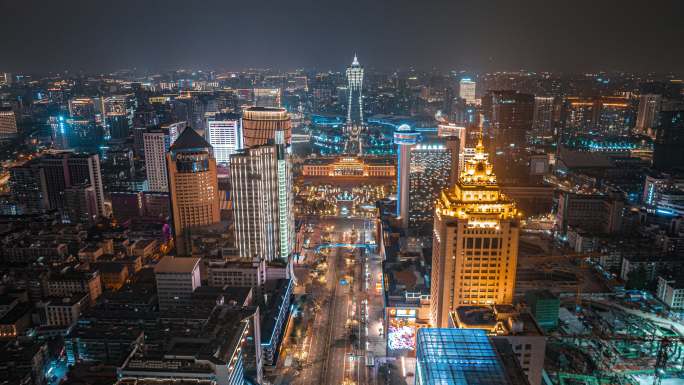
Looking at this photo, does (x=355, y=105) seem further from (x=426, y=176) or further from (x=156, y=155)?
(x=426, y=176)

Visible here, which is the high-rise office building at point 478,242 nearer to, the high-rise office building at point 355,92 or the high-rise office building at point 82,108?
the high-rise office building at point 355,92

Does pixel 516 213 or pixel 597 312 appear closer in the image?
pixel 516 213

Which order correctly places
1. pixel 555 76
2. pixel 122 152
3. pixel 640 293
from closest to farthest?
pixel 640 293
pixel 122 152
pixel 555 76

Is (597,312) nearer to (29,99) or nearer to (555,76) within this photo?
(555,76)

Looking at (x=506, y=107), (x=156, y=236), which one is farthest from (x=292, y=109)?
(x=156, y=236)

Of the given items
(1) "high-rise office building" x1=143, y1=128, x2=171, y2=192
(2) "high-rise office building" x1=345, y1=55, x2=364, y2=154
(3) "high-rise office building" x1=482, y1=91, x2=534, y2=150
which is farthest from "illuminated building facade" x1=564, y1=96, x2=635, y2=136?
(1) "high-rise office building" x1=143, y1=128, x2=171, y2=192

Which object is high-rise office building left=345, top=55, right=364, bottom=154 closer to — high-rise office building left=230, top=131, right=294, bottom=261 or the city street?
the city street

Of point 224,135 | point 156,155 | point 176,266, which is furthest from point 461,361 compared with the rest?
point 224,135
